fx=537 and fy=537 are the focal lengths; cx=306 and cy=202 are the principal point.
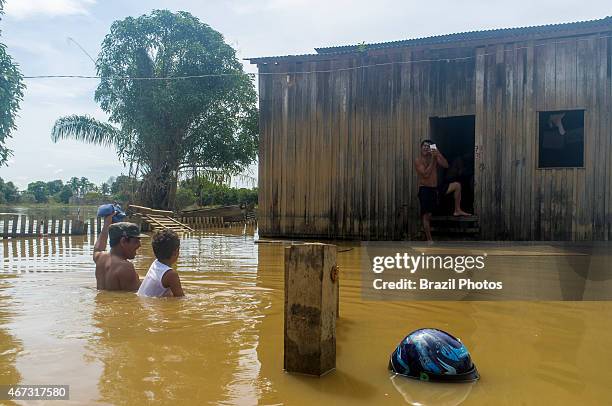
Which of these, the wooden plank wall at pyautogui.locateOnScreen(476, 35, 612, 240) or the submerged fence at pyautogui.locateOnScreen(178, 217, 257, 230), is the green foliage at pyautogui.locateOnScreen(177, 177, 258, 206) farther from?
the wooden plank wall at pyautogui.locateOnScreen(476, 35, 612, 240)

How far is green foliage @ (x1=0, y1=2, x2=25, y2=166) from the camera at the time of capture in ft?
46.0

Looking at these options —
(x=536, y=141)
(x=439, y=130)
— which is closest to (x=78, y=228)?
(x=439, y=130)

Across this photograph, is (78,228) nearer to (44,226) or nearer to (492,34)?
(44,226)

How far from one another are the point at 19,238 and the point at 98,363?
46.7 feet

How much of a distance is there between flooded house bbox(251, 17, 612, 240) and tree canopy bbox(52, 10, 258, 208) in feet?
41.8

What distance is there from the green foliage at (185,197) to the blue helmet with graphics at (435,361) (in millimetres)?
29544

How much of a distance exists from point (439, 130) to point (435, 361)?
10.8 m

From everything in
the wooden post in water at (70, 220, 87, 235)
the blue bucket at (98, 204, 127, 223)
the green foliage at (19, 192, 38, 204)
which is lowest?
the wooden post in water at (70, 220, 87, 235)

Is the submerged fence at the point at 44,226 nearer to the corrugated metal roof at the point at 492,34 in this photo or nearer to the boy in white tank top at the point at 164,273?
the corrugated metal roof at the point at 492,34

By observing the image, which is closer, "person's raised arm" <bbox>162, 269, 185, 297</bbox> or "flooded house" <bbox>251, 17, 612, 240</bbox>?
"person's raised arm" <bbox>162, 269, 185, 297</bbox>

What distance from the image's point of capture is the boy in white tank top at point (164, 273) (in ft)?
17.5

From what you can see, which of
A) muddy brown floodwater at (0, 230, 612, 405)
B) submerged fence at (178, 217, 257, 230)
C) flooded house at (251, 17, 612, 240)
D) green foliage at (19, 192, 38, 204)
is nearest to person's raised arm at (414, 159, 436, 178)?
flooded house at (251, 17, 612, 240)

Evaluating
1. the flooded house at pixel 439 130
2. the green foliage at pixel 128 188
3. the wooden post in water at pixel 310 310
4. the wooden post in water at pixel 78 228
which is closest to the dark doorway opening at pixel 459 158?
the flooded house at pixel 439 130

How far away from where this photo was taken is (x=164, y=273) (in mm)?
5535
